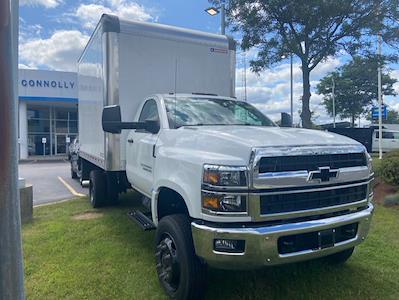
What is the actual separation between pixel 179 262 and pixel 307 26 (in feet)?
30.1

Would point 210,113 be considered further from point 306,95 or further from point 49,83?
point 49,83

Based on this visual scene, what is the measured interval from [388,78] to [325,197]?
45539 millimetres

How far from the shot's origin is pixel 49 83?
27.7m

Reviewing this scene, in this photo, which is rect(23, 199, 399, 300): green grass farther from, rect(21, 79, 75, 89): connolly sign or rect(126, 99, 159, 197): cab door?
rect(21, 79, 75, 89): connolly sign

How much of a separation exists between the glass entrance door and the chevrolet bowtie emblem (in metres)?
31.4

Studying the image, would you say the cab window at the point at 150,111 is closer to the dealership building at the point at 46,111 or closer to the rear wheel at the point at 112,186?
the rear wheel at the point at 112,186

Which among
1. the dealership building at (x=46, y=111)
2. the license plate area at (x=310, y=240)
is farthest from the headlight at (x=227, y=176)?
the dealership building at (x=46, y=111)

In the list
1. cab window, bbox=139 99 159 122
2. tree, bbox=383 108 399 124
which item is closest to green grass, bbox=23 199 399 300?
cab window, bbox=139 99 159 122

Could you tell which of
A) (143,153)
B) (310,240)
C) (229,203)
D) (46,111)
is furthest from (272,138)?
(46,111)

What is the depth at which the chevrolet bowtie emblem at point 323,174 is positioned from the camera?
10.7 ft

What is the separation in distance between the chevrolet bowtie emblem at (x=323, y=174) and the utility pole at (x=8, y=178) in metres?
2.30

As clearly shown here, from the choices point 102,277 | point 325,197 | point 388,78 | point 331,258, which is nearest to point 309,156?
point 325,197

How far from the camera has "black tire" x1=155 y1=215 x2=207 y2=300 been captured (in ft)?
11.1

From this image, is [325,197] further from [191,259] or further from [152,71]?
[152,71]
